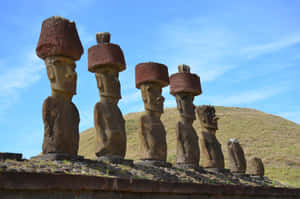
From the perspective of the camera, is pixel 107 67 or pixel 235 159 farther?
pixel 235 159

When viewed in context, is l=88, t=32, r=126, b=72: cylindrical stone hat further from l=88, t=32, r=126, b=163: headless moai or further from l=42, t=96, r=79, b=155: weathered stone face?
l=42, t=96, r=79, b=155: weathered stone face

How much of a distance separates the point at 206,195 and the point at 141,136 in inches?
101

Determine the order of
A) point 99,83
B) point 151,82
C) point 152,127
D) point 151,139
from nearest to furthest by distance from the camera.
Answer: point 99,83 → point 151,139 → point 152,127 → point 151,82

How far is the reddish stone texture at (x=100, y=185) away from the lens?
5.14 m

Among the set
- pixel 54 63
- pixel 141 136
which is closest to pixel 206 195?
pixel 141 136

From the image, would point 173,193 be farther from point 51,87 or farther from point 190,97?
A: point 190,97

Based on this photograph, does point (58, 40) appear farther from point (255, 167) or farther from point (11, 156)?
point (255, 167)

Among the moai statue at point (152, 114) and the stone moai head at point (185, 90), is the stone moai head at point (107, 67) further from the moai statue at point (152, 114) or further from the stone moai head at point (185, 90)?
the stone moai head at point (185, 90)

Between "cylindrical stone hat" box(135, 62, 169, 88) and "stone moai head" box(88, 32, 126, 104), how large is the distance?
4.43 feet

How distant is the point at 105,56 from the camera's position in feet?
30.8

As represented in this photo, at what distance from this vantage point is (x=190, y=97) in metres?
12.4

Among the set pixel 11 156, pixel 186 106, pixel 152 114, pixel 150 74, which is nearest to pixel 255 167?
pixel 186 106

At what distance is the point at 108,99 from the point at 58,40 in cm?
188

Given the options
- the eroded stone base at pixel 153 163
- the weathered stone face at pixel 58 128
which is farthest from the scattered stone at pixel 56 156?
the eroded stone base at pixel 153 163
